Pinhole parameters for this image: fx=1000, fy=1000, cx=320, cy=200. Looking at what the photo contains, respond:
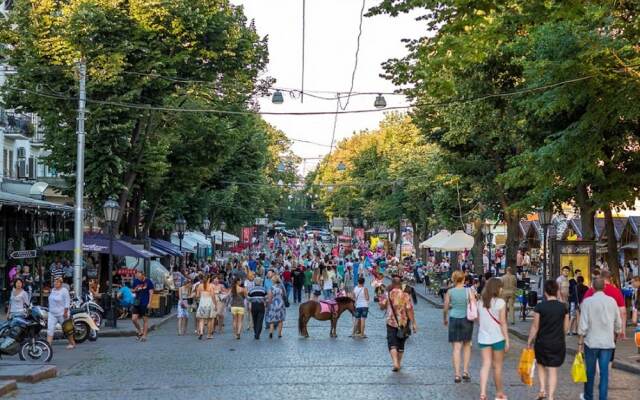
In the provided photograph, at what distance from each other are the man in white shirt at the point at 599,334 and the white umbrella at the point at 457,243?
2989cm

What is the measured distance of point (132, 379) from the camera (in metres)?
16.7

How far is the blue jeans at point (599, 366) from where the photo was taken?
41.9 ft

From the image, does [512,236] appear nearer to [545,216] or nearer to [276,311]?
[545,216]

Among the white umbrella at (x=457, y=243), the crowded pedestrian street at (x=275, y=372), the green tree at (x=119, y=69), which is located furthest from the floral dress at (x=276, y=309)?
the white umbrella at (x=457, y=243)

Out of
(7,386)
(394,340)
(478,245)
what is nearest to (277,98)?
(394,340)

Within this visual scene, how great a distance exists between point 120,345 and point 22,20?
15449 mm

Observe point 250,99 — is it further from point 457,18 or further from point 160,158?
point 457,18

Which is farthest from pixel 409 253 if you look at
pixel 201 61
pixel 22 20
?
pixel 22 20

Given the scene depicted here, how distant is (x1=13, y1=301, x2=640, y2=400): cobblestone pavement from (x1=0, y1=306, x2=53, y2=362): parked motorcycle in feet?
3.48

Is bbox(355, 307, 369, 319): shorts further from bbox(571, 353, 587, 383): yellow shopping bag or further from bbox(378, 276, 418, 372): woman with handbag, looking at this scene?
bbox(571, 353, 587, 383): yellow shopping bag

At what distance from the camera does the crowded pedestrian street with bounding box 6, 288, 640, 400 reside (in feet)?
47.5

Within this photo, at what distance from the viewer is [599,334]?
1287 cm

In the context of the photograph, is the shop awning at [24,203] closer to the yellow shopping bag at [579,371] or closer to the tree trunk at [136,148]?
the tree trunk at [136,148]

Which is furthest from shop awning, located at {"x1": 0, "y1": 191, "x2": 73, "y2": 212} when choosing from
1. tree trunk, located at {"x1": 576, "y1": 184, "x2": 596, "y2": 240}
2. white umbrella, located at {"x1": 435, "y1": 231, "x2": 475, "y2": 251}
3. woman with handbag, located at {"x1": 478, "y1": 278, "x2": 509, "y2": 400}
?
woman with handbag, located at {"x1": 478, "y1": 278, "x2": 509, "y2": 400}
